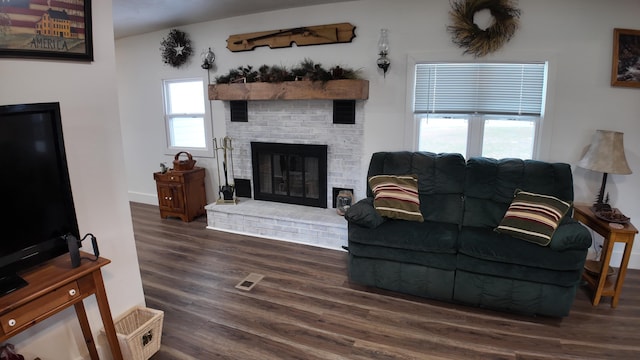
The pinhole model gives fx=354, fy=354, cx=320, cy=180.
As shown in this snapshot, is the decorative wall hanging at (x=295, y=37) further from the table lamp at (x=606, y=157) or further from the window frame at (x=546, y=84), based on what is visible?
the table lamp at (x=606, y=157)

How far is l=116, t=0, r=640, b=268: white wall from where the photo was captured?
3.16 m

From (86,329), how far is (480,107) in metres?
3.65

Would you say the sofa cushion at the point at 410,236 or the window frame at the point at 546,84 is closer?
the sofa cushion at the point at 410,236

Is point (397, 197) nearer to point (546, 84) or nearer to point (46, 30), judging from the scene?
point (546, 84)

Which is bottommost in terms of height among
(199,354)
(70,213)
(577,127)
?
(199,354)

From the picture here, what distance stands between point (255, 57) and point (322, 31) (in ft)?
3.11

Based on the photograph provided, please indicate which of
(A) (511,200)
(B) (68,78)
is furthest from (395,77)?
(B) (68,78)

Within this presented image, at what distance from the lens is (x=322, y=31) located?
3883mm

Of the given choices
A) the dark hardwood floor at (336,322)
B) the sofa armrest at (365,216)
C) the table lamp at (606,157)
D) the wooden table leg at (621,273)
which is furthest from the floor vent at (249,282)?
the table lamp at (606,157)

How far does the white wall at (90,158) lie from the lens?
5.96 feet

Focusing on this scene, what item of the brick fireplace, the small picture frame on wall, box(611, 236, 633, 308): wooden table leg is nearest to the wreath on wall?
the small picture frame on wall

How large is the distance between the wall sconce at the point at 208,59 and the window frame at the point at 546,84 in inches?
97.0

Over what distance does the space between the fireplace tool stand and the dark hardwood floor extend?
3.86ft

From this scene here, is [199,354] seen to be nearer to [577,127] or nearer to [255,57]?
[255,57]
